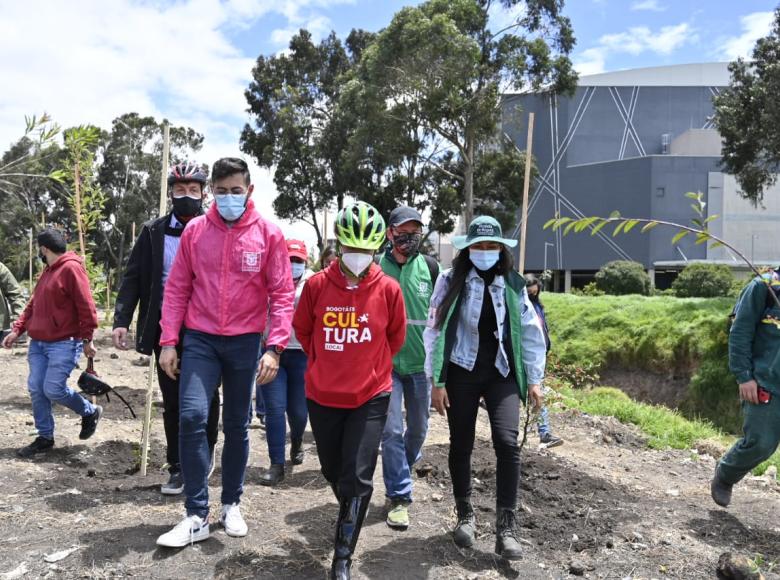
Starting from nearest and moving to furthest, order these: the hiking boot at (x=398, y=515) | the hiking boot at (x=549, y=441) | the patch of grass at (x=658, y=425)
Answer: the hiking boot at (x=398, y=515) → the hiking boot at (x=549, y=441) → the patch of grass at (x=658, y=425)

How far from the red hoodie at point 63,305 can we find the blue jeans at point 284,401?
1595mm

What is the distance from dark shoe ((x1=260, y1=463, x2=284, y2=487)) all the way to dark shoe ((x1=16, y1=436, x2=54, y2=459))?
1.94 m

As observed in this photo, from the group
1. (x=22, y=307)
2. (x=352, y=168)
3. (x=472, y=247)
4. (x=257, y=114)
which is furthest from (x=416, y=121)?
(x=472, y=247)

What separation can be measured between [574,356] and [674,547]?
11.3 metres

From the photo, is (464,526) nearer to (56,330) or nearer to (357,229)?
(357,229)

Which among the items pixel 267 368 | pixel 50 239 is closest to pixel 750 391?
pixel 267 368

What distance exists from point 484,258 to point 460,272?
0.16m

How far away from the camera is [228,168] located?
3500 millimetres

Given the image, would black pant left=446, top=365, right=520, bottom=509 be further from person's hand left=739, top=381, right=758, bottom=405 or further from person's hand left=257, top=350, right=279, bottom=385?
person's hand left=739, top=381, right=758, bottom=405

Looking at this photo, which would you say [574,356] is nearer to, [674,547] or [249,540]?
[674,547]

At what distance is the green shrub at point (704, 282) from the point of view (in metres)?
23.1

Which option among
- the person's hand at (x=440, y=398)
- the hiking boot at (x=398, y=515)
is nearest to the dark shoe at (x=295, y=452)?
the hiking boot at (x=398, y=515)

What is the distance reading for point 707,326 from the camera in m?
13.6

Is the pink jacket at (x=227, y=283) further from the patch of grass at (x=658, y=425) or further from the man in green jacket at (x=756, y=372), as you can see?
the patch of grass at (x=658, y=425)
